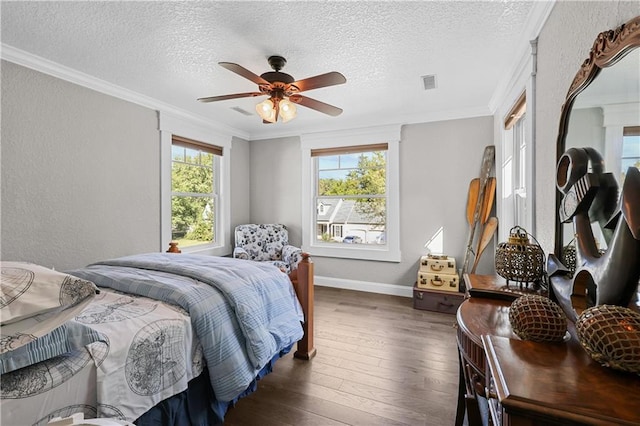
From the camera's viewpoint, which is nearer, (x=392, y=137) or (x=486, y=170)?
(x=486, y=170)

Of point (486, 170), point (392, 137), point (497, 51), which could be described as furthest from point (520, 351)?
point (392, 137)

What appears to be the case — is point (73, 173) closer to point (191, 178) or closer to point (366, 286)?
point (191, 178)

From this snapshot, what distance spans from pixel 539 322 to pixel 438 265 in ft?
9.32

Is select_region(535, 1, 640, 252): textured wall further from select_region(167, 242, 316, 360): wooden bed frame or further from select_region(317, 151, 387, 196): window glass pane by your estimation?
select_region(317, 151, 387, 196): window glass pane

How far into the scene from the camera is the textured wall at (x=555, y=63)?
1132mm

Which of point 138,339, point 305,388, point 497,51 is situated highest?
point 497,51

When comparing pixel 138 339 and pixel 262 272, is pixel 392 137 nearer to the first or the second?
pixel 262 272

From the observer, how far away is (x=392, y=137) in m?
3.86

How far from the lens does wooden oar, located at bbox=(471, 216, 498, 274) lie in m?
3.24

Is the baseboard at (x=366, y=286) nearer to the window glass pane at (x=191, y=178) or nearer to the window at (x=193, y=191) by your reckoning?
the window at (x=193, y=191)

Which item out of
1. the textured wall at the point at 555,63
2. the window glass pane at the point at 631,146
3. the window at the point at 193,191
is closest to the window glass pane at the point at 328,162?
the window at the point at 193,191

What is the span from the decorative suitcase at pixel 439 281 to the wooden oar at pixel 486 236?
34 centimetres

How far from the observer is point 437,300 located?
129 inches

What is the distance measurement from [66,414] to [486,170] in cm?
394
